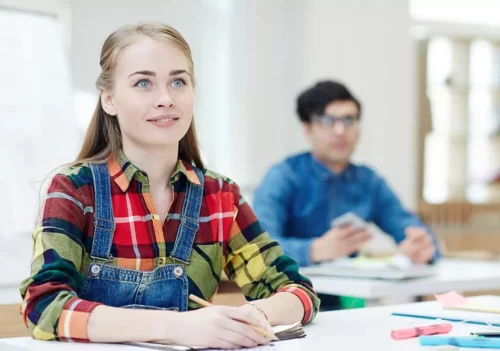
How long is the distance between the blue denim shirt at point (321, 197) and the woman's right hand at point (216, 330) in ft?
6.73

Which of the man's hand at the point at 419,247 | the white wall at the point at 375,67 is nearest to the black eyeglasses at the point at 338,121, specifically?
the man's hand at the point at 419,247

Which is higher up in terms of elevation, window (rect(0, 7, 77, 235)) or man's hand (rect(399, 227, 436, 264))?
window (rect(0, 7, 77, 235))

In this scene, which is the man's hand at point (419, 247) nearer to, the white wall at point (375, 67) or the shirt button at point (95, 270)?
the shirt button at point (95, 270)

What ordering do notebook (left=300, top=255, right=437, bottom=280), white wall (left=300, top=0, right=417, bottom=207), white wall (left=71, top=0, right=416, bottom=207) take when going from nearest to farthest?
notebook (left=300, top=255, right=437, bottom=280) < white wall (left=71, top=0, right=416, bottom=207) < white wall (left=300, top=0, right=417, bottom=207)

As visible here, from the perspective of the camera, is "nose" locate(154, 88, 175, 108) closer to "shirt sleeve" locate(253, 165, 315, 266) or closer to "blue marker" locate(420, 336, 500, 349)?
"blue marker" locate(420, 336, 500, 349)

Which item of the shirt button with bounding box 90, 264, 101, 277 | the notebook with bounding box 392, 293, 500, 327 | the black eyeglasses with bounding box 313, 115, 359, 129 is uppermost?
the black eyeglasses with bounding box 313, 115, 359, 129

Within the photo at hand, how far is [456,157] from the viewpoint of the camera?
634 centimetres

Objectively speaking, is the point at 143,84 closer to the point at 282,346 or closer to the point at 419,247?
the point at 282,346

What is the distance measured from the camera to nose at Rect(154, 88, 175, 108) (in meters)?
1.58

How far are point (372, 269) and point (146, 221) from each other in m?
1.23

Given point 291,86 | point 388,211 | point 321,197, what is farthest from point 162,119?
point 291,86

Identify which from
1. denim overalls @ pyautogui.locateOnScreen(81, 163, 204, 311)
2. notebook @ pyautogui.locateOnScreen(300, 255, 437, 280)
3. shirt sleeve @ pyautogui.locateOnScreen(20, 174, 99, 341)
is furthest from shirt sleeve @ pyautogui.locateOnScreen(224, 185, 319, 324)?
notebook @ pyautogui.locateOnScreen(300, 255, 437, 280)

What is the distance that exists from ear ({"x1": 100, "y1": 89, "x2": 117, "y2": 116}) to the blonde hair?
0.01 m

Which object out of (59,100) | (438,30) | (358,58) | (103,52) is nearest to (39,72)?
(59,100)
